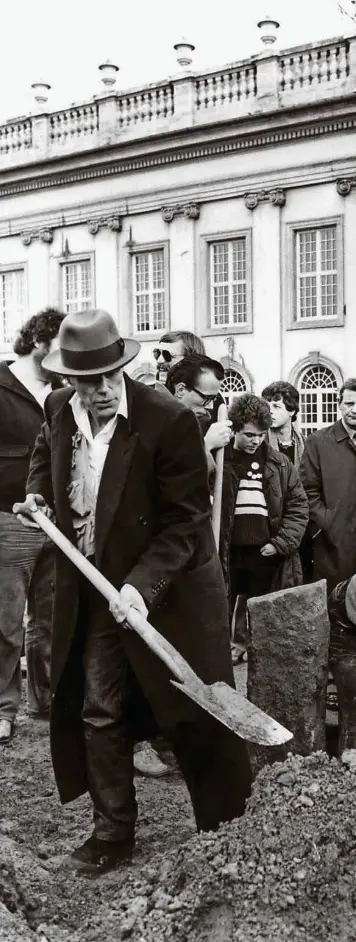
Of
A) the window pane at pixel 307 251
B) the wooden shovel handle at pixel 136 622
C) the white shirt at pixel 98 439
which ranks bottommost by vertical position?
the wooden shovel handle at pixel 136 622

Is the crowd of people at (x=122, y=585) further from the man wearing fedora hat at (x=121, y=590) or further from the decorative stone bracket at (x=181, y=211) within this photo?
the decorative stone bracket at (x=181, y=211)

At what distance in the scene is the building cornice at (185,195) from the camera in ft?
76.4

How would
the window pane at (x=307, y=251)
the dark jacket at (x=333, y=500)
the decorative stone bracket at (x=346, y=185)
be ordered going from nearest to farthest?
the dark jacket at (x=333, y=500) → the decorative stone bracket at (x=346, y=185) → the window pane at (x=307, y=251)

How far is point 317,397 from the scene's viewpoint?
24.2 metres

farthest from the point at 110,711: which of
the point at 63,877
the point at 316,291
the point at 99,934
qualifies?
the point at 316,291

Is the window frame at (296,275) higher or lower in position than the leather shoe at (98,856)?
higher

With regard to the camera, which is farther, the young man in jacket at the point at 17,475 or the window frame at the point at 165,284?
the window frame at the point at 165,284

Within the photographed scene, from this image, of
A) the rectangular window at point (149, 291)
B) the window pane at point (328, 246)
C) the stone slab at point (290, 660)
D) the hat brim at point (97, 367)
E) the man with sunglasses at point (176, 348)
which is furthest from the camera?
the rectangular window at point (149, 291)

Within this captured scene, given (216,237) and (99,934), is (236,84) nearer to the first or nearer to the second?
(216,237)

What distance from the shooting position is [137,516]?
13.1 feet

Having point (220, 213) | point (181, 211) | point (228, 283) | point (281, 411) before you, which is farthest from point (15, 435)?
point (181, 211)

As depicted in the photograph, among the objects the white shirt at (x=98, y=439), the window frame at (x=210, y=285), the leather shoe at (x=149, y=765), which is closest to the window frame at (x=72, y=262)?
the window frame at (x=210, y=285)

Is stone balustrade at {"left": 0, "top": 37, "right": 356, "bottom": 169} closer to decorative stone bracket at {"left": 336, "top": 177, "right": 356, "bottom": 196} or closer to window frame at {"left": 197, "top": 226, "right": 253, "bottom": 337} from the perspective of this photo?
decorative stone bracket at {"left": 336, "top": 177, "right": 356, "bottom": 196}

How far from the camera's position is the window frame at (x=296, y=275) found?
2341 centimetres
